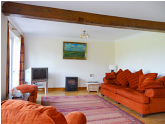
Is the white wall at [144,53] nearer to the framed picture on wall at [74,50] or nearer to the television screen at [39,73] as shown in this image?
the framed picture on wall at [74,50]

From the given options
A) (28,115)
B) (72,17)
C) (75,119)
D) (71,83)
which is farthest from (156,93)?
A: (71,83)

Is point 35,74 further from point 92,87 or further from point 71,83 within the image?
point 92,87

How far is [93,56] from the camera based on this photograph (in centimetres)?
657

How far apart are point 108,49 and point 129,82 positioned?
280 centimetres

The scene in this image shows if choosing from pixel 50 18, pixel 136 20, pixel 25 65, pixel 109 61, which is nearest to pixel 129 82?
pixel 136 20

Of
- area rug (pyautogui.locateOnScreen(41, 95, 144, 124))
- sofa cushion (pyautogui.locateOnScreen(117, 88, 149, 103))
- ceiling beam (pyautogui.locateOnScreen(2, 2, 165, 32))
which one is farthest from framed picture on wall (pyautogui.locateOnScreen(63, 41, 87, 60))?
ceiling beam (pyautogui.locateOnScreen(2, 2, 165, 32))

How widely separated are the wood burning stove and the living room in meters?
0.34

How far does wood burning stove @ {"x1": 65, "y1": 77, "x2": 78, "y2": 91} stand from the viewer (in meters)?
5.88

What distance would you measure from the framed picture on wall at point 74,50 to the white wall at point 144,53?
182 centimetres

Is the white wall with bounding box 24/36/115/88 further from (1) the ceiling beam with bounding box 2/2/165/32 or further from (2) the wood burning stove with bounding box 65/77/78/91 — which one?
(1) the ceiling beam with bounding box 2/2/165/32

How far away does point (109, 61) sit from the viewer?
22.3 feet

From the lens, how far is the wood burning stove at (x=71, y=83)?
231 inches

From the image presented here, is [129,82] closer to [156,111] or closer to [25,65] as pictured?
[156,111]

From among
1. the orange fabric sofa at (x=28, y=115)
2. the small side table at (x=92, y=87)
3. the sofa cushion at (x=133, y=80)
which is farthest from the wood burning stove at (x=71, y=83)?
the orange fabric sofa at (x=28, y=115)
